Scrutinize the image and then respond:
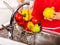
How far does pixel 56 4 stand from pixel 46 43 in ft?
0.75

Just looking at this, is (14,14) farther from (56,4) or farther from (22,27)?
(56,4)

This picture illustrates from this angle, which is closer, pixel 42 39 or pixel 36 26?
pixel 36 26

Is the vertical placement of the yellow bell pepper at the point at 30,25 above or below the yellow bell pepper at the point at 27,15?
below

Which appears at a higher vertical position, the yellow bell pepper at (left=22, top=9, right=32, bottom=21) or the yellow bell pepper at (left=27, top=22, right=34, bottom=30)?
the yellow bell pepper at (left=22, top=9, right=32, bottom=21)

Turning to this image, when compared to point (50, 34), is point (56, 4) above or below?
above

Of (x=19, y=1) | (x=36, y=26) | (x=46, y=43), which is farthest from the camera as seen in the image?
(x=19, y=1)

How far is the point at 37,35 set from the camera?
864 mm

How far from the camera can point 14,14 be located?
2.92 ft

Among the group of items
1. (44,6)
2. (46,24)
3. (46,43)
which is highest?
(44,6)

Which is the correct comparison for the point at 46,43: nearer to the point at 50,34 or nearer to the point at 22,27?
the point at 50,34

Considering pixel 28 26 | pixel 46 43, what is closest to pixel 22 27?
pixel 28 26

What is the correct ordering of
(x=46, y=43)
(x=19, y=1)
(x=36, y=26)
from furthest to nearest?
(x=19, y=1), (x=46, y=43), (x=36, y=26)

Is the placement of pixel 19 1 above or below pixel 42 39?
above

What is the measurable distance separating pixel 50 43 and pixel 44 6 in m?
0.22
